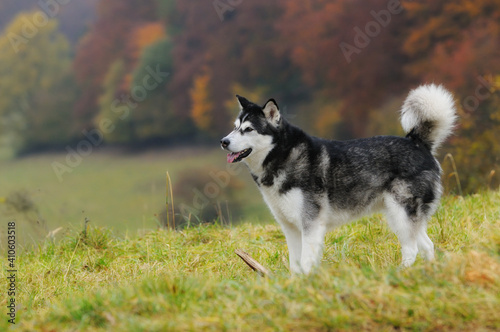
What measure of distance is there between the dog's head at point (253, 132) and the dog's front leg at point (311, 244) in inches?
29.4

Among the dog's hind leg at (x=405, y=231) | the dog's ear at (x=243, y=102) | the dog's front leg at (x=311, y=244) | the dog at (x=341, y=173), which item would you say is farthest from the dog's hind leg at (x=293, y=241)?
the dog's ear at (x=243, y=102)

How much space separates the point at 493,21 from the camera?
41.8 ft

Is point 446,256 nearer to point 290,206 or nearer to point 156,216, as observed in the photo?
point 290,206

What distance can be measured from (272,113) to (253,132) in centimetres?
25

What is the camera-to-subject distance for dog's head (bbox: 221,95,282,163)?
457 centimetres

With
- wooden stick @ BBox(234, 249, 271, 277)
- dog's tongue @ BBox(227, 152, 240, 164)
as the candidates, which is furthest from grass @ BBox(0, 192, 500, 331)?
dog's tongue @ BBox(227, 152, 240, 164)

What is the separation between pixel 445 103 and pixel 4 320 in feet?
12.8

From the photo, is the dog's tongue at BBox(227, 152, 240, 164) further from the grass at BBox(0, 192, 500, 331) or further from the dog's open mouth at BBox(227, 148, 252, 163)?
the grass at BBox(0, 192, 500, 331)

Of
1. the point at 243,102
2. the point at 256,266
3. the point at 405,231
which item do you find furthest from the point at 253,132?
the point at 405,231

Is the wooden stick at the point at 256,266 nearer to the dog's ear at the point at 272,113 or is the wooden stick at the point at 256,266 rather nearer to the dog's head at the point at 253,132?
the dog's head at the point at 253,132

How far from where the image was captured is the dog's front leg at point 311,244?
14.8 ft

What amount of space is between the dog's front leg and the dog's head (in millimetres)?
747

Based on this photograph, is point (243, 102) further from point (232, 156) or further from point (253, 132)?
point (232, 156)

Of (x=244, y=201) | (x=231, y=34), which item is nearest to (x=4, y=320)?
(x=244, y=201)
